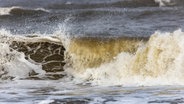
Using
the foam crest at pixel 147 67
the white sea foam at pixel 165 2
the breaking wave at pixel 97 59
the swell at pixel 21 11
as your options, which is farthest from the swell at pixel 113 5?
the foam crest at pixel 147 67

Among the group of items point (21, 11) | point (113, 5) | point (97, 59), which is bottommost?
point (97, 59)

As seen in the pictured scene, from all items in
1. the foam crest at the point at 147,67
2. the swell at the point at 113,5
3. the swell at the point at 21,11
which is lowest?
the foam crest at the point at 147,67

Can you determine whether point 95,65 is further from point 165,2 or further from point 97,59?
point 165,2

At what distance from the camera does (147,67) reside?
12.3 metres

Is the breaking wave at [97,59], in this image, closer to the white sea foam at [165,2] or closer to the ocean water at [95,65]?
the ocean water at [95,65]

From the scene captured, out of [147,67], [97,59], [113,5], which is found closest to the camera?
[147,67]

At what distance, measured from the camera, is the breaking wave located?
39.2 ft

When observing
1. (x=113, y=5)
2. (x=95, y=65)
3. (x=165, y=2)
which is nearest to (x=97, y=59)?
(x=95, y=65)

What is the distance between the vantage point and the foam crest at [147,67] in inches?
459

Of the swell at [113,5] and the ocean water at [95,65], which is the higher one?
the swell at [113,5]

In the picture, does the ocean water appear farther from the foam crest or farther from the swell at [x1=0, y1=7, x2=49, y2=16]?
the swell at [x1=0, y1=7, x2=49, y2=16]

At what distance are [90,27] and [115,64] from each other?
6084mm

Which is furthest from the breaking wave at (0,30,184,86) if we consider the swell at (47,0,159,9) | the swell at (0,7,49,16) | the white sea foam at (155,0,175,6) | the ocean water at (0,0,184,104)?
the white sea foam at (155,0,175,6)

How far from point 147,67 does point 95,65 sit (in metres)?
1.25
